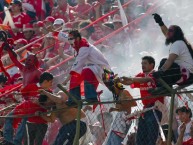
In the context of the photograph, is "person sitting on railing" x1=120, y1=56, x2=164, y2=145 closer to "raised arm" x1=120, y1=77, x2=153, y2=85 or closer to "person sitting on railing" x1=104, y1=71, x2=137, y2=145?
"raised arm" x1=120, y1=77, x2=153, y2=85

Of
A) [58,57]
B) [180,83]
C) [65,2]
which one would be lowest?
[180,83]

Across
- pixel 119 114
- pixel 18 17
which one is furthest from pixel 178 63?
pixel 18 17

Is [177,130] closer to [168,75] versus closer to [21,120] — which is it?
[168,75]

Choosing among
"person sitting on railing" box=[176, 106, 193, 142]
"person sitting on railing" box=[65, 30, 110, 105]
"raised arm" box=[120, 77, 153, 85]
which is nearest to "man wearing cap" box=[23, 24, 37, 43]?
"person sitting on railing" box=[65, 30, 110, 105]

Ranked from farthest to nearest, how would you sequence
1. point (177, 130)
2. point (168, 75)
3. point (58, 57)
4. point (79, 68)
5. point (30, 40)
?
point (30, 40), point (58, 57), point (79, 68), point (177, 130), point (168, 75)

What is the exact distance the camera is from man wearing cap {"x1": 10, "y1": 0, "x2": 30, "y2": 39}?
19.2 metres

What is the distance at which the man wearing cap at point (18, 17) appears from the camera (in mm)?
19234

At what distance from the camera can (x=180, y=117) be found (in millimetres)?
12188

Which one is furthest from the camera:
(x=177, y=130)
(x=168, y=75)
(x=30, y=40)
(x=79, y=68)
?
(x=30, y=40)

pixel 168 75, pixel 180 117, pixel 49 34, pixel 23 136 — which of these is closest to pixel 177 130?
pixel 180 117

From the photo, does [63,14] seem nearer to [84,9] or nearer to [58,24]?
[84,9]

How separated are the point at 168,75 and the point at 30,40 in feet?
25.0

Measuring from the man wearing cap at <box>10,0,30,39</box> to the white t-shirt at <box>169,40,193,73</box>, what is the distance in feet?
25.5

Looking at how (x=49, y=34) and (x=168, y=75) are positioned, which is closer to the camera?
(x=168, y=75)
